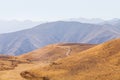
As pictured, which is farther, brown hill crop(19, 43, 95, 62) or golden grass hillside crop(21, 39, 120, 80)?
brown hill crop(19, 43, 95, 62)

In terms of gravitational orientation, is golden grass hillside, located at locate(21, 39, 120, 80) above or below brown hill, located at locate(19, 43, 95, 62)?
below

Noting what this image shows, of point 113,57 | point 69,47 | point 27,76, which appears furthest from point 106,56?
point 69,47

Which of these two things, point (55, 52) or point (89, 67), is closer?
point (89, 67)

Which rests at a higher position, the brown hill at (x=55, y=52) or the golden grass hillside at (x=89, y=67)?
the brown hill at (x=55, y=52)

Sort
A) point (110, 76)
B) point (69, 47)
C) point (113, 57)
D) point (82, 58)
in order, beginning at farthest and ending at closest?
point (69, 47)
point (82, 58)
point (113, 57)
point (110, 76)

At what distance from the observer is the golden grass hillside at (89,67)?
192 feet

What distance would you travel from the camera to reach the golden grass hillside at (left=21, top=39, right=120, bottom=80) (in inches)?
2303

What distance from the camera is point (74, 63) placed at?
2657 inches

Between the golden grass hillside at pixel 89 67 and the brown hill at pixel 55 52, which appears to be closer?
the golden grass hillside at pixel 89 67

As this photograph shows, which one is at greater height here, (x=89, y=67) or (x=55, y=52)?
(x=55, y=52)

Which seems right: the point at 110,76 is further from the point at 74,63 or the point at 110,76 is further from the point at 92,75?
the point at 74,63

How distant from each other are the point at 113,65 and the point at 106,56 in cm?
603

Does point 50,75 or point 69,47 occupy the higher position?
point 69,47

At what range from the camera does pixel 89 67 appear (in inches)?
2498
